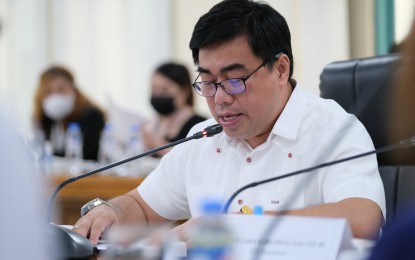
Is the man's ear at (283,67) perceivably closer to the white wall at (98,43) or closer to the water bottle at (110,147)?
the water bottle at (110,147)

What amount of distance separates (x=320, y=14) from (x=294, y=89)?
2.81m

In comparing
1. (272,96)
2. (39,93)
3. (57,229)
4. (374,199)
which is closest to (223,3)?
(272,96)

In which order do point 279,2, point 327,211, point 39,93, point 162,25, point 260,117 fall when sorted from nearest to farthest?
point 327,211
point 260,117
point 279,2
point 39,93
point 162,25

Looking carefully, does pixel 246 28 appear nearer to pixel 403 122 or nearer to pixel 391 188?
pixel 391 188

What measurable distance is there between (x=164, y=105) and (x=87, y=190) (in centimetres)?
62

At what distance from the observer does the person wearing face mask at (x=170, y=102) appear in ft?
13.9

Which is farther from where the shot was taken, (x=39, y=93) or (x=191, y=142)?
(x=39, y=93)

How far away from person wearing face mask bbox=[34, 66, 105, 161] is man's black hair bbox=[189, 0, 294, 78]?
114 inches

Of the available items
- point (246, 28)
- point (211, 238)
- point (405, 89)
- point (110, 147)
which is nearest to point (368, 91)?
point (246, 28)

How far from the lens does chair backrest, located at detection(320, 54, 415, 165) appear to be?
6.86 feet

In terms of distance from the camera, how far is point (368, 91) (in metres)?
2.13

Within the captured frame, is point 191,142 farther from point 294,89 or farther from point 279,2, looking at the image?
point 279,2

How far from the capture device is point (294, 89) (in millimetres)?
2146

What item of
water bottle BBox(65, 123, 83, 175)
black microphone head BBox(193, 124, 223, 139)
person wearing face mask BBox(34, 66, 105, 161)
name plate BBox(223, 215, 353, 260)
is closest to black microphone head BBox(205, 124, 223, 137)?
black microphone head BBox(193, 124, 223, 139)
